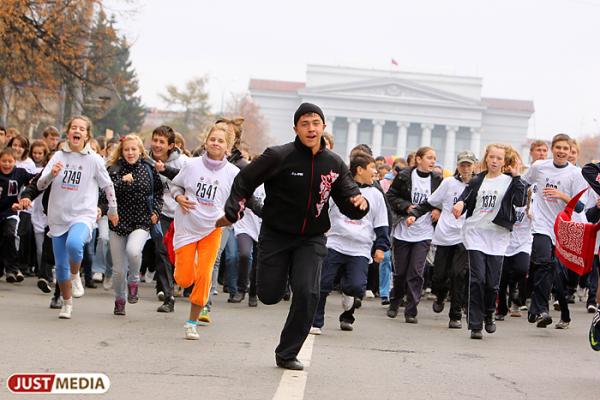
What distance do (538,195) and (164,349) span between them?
6081 millimetres

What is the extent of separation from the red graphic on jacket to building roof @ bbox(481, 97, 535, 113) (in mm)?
130928

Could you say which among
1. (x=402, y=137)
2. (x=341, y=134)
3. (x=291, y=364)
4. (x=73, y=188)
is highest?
(x=402, y=137)

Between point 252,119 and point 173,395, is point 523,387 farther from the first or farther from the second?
point 252,119

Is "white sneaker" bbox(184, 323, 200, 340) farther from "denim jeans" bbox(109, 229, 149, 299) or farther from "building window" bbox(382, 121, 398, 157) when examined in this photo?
"building window" bbox(382, 121, 398, 157)

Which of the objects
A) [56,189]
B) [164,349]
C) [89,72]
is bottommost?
[164,349]

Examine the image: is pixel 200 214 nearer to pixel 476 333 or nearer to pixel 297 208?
pixel 297 208

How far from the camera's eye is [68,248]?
427 inches

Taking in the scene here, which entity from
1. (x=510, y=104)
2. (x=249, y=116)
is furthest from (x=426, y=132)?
(x=249, y=116)

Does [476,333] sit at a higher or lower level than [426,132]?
lower

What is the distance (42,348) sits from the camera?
8812 mm

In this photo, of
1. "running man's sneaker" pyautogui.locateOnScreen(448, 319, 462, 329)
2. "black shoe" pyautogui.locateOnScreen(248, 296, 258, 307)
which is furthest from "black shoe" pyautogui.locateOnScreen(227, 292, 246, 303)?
"running man's sneaker" pyautogui.locateOnScreen(448, 319, 462, 329)

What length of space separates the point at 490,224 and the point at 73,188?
4193mm

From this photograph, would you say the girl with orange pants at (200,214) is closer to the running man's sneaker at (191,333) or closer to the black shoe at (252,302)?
the running man's sneaker at (191,333)

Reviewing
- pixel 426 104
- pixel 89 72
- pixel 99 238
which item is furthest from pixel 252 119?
pixel 99 238
